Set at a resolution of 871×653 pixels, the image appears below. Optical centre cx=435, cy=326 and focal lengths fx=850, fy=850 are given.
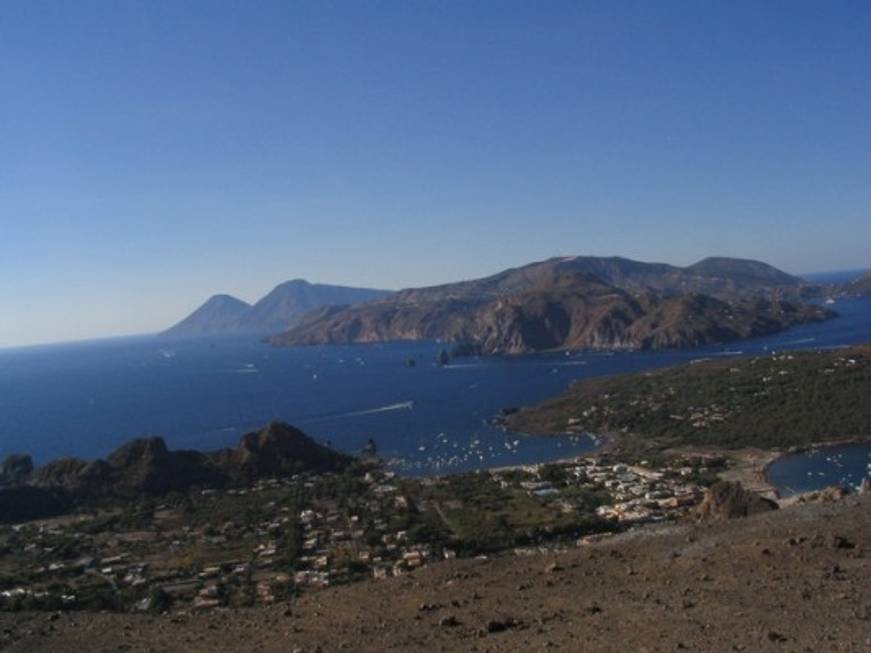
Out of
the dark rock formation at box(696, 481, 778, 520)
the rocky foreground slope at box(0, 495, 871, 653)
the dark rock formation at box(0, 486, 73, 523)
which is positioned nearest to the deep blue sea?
the dark rock formation at box(0, 486, 73, 523)

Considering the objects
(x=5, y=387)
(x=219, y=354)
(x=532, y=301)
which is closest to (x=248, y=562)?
(x=532, y=301)

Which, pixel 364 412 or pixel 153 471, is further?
pixel 364 412

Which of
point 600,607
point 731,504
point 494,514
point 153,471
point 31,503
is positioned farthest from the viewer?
point 153,471

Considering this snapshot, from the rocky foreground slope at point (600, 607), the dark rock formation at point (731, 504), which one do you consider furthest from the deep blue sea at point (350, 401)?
the rocky foreground slope at point (600, 607)

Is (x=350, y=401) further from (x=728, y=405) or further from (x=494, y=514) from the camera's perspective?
(x=494, y=514)

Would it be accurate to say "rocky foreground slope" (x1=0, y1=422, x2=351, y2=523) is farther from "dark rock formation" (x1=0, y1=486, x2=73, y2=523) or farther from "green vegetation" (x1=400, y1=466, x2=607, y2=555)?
"green vegetation" (x1=400, y1=466, x2=607, y2=555)

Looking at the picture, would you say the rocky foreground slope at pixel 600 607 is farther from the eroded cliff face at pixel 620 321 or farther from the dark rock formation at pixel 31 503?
the eroded cliff face at pixel 620 321

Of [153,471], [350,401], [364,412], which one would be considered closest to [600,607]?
[153,471]

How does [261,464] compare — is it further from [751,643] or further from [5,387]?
[5,387]
